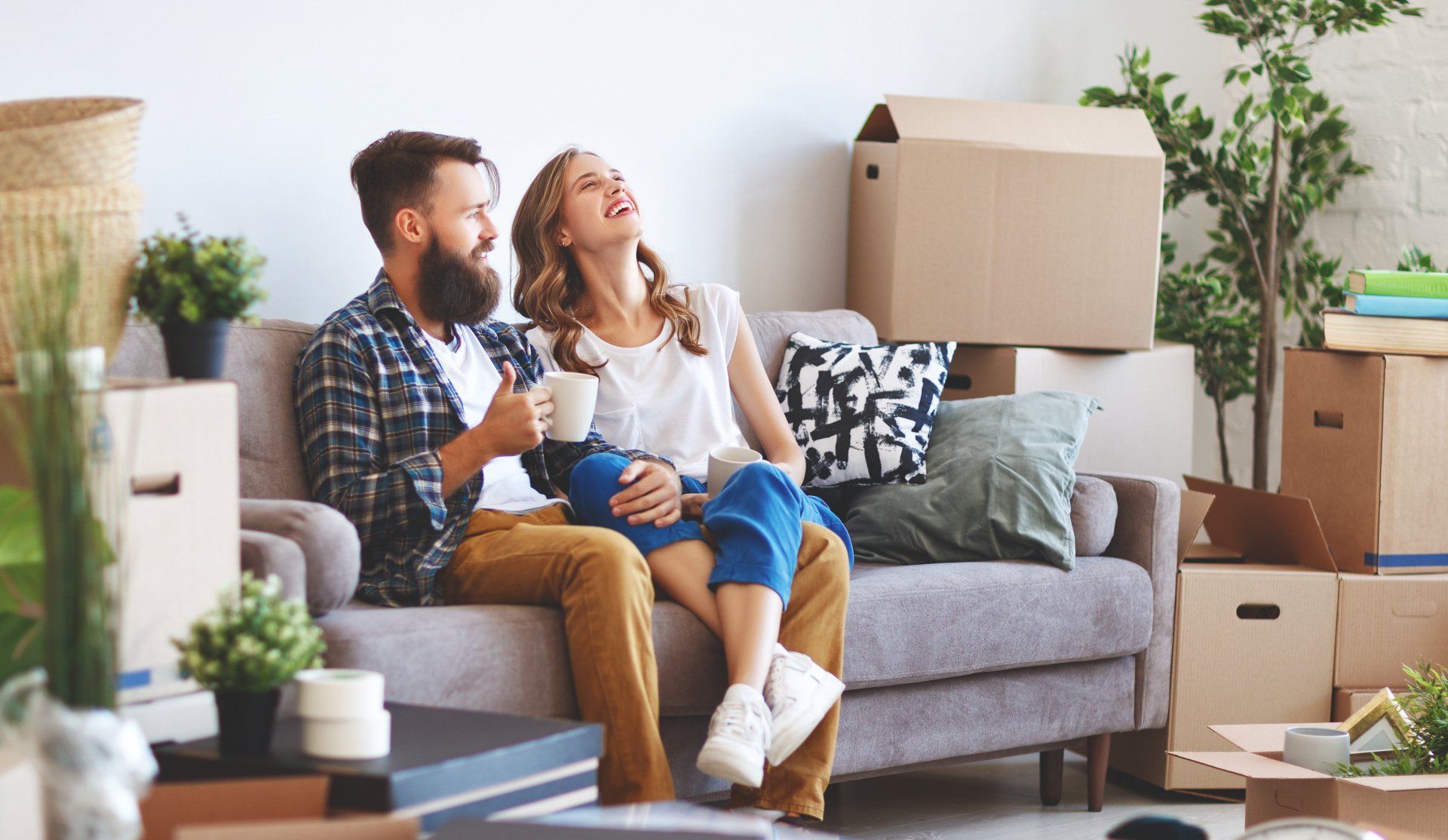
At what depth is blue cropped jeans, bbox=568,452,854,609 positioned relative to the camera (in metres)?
1.94

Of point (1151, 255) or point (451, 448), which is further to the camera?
point (1151, 255)

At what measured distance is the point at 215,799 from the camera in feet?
3.75

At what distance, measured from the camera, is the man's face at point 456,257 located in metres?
2.19

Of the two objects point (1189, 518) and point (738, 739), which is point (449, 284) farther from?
point (1189, 518)

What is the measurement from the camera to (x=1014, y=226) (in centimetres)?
297

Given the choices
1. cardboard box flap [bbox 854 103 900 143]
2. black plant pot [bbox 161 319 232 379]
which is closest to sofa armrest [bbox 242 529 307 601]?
black plant pot [bbox 161 319 232 379]

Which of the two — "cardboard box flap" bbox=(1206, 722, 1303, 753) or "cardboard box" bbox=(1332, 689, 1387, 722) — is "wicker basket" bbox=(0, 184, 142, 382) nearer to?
"cardboard box flap" bbox=(1206, 722, 1303, 753)

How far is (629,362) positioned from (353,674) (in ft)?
3.80

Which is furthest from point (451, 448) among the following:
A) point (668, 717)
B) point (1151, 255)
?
point (1151, 255)

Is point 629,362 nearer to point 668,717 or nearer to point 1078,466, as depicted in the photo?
point 668,717

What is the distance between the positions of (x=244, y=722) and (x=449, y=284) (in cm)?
103

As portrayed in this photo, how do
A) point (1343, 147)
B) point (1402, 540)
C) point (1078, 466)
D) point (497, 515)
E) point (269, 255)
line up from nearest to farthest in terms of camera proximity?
point (497, 515) → point (269, 255) → point (1402, 540) → point (1078, 466) → point (1343, 147)

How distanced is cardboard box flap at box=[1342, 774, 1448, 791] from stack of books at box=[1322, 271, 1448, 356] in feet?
3.93

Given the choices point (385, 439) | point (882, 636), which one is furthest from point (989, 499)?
point (385, 439)
